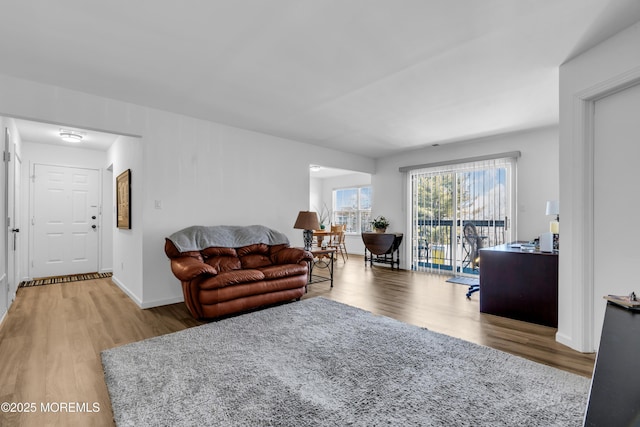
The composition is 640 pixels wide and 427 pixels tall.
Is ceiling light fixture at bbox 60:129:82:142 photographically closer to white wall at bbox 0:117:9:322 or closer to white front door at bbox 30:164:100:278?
white front door at bbox 30:164:100:278

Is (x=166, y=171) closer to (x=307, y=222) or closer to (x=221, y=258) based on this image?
(x=221, y=258)

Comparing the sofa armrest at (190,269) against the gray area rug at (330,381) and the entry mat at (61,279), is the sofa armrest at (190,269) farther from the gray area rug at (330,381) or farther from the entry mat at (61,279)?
the entry mat at (61,279)

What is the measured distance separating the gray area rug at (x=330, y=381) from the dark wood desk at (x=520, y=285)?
1.05 meters

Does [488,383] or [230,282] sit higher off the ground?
[230,282]

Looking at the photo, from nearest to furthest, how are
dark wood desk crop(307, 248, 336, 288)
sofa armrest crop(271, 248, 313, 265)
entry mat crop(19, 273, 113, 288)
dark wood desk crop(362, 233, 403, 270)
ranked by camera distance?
sofa armrest crop(271, 248, 313, 265), dark wood desk crop(307, 248, 336, 288), entry mat crop(19, 273, 113, 288), dark wood desk crop(362, 233, 403, 270)

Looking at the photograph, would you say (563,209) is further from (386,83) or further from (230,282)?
(230,282)

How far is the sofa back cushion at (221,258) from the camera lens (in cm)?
357

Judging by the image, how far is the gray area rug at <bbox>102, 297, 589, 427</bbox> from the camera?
1.58 meters

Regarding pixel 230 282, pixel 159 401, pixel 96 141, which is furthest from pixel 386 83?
pixel 96 141

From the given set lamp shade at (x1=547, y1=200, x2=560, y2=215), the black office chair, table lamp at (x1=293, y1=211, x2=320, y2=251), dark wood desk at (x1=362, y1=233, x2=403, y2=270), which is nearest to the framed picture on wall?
table lamp at (x1=293, y1=211, x2=320, y2=251)

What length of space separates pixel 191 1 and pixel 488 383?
2901 millimetres

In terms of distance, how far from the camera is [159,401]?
1.70 m

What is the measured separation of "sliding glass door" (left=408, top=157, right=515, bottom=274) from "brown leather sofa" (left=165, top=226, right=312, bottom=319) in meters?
2.78

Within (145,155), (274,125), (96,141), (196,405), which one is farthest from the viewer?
(96,141)
